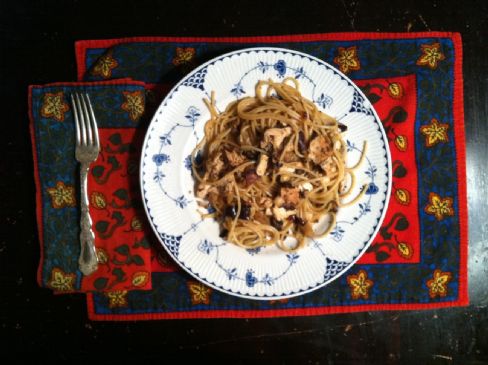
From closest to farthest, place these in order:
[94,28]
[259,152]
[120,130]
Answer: [259,152], [120,130], [94,28]

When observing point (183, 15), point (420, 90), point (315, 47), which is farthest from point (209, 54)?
point (420, 90)

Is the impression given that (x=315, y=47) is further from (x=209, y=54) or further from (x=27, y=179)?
(x=27, y=179)

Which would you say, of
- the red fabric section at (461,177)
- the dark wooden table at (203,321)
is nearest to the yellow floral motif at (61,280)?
the dark wooden table at (203,321)

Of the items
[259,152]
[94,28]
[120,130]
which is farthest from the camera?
[94,28]

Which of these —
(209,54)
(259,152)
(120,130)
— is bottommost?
(259,152)

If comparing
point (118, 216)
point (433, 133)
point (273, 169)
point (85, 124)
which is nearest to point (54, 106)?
point (85, 124)
